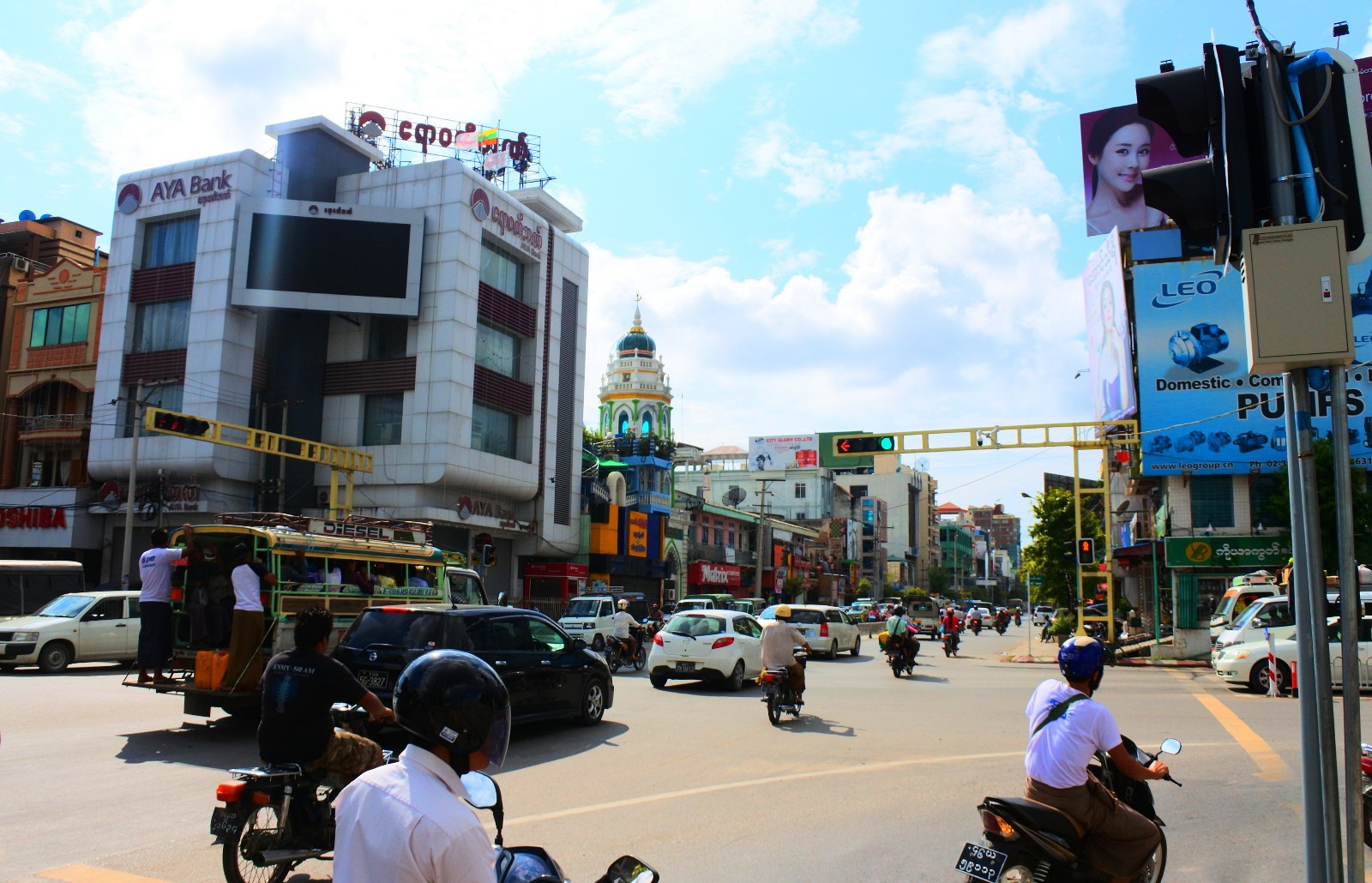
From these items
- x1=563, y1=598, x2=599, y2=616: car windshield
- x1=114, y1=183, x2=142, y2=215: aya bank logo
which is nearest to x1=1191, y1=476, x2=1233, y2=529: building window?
x1=563, y1=598, x2=599, y2=616: car windshield

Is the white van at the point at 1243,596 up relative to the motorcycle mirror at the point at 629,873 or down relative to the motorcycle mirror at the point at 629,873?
up

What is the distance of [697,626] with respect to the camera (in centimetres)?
1794

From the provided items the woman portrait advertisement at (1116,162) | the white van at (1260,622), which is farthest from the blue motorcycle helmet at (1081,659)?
→ the woman portrait advertisement at (1116,162)

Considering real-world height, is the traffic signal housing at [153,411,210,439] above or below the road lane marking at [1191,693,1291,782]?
above

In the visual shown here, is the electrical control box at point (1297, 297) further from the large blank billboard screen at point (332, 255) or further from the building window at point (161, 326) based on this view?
the building window at point (161, 326)

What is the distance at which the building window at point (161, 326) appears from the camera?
1537 inches

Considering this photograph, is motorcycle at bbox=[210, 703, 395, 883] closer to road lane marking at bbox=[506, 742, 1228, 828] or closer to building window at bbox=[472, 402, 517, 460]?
road lane marking at bbox=[506, 742, 1228, 828]

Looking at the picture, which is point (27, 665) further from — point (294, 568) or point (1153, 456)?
point (1153, 456)

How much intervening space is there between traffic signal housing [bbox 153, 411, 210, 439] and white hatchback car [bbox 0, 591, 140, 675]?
427cm

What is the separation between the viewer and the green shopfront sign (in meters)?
30.0

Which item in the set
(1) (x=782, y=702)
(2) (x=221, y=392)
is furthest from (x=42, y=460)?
(1) (x=782, y=702)

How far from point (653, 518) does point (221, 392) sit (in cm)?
2340

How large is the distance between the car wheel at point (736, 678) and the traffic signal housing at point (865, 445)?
27.0 feet

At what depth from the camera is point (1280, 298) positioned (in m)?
3.72
